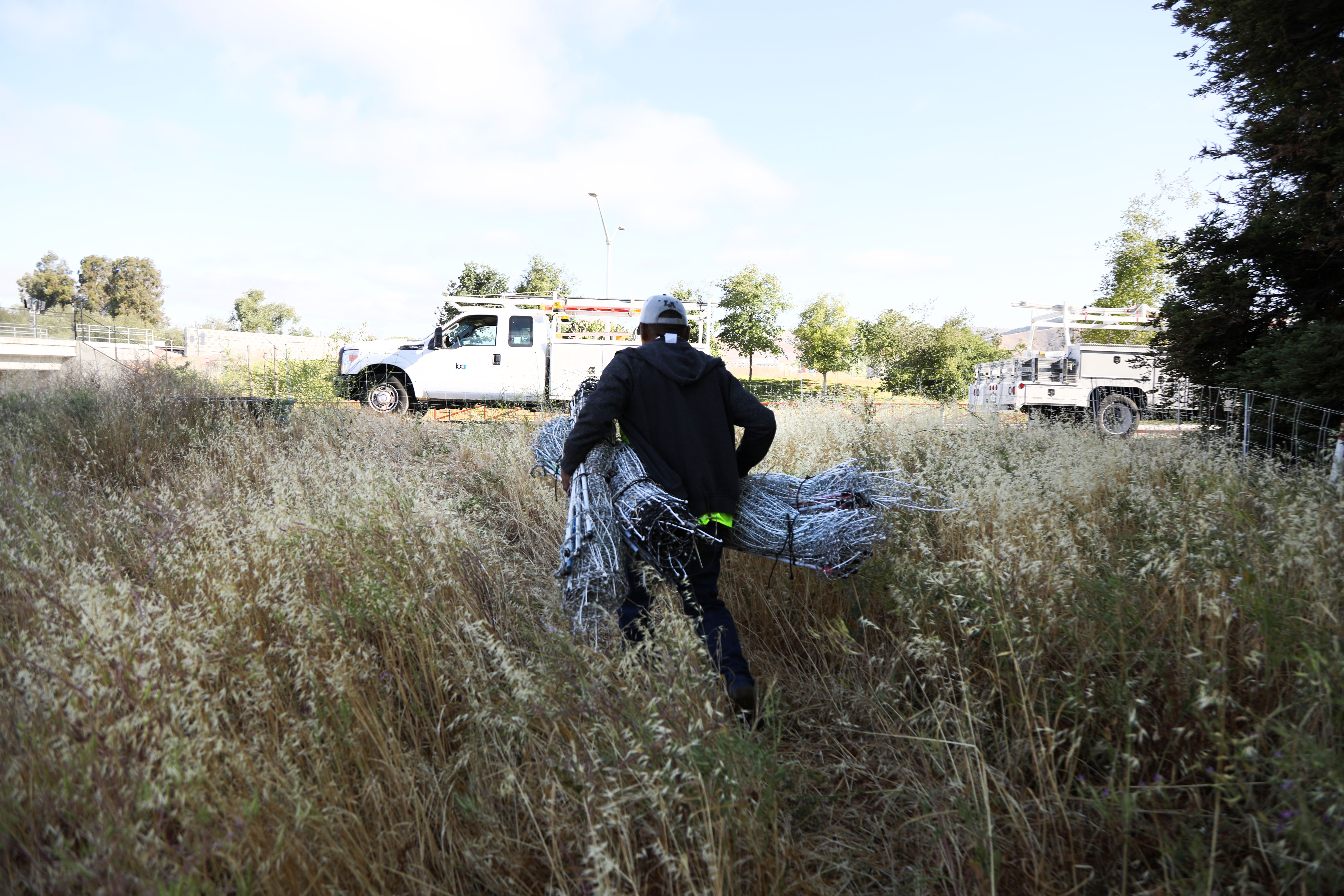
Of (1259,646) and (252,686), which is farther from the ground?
(1259,646)

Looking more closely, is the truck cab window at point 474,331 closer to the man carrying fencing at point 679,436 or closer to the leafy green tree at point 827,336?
the man carrying fencing at point 679,436

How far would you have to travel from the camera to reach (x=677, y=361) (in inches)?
106

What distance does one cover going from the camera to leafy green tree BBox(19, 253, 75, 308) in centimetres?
6100

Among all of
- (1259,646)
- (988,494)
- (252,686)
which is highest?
(988,494)

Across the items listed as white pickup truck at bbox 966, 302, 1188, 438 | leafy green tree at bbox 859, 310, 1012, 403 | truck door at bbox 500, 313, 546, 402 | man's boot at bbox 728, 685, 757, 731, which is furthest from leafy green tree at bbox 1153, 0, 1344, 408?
leafy green tree at bbox 859, 310, 1012, 403

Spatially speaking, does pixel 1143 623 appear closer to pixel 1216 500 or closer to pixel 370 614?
pixel 1216 500

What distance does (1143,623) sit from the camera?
6.57ft

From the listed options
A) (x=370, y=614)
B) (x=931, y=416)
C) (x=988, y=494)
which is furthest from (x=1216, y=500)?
(x=931, y=416)

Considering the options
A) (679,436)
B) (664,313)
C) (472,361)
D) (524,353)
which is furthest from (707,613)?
(472,361)

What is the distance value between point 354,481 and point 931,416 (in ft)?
20.9

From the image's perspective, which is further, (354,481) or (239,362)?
(239,362)

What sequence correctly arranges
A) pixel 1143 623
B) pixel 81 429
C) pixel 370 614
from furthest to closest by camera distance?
pixel 81 429 < pixel 370 614 < pixel 1143 623

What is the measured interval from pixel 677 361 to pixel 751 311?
30095 mm

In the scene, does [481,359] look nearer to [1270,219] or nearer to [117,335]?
[1270,219]
